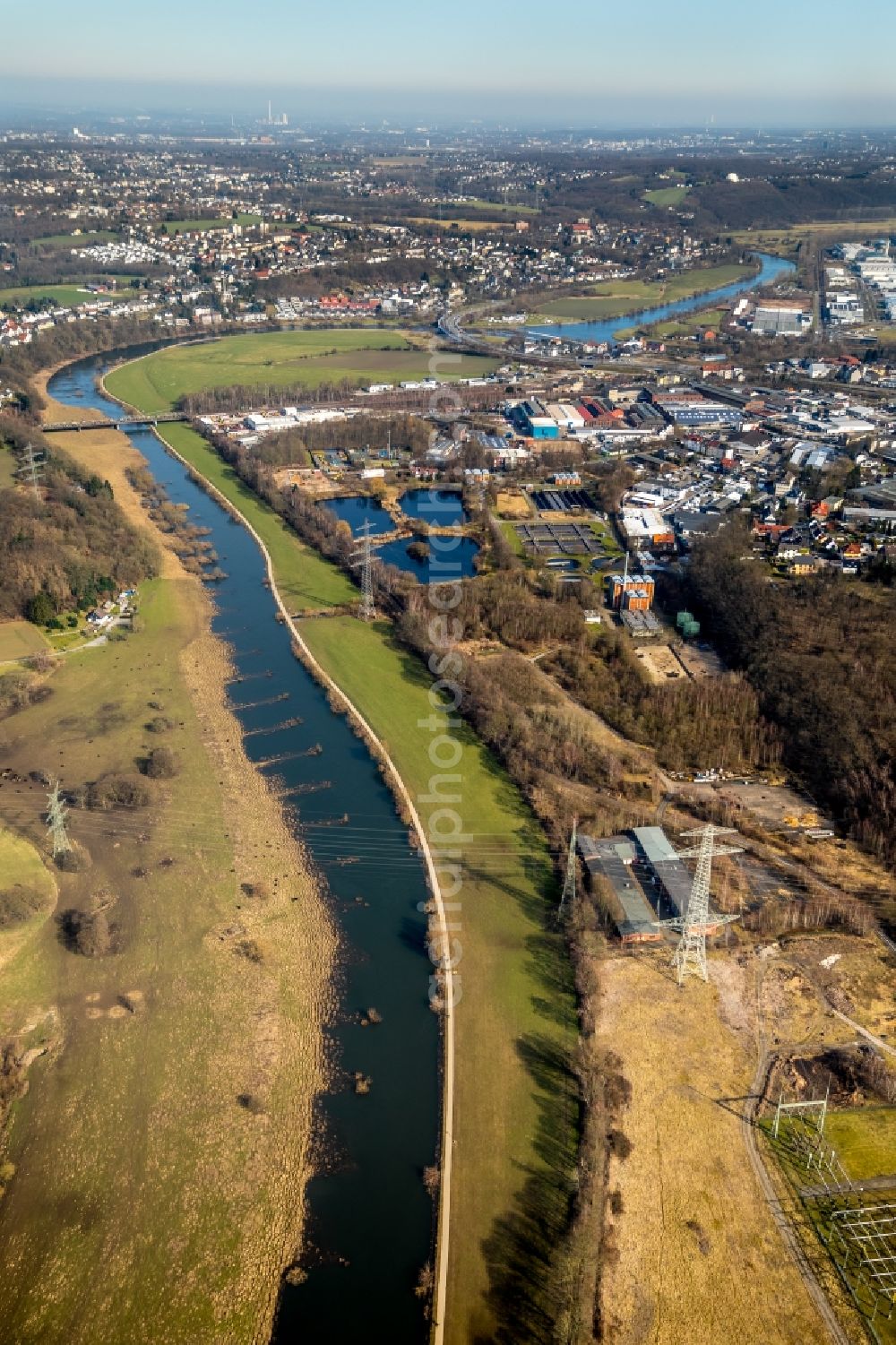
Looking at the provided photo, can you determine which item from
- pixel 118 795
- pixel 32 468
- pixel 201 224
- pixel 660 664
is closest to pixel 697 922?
pixel 660 664

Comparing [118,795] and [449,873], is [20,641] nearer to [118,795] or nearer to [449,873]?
[118,795]

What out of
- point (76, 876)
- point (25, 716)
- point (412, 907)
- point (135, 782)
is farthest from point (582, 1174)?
point (25, 716)

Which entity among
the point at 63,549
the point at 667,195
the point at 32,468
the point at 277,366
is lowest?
the point at 63,549

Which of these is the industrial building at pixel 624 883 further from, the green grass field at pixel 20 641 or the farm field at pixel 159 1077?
the green grass field at pixel 20 641

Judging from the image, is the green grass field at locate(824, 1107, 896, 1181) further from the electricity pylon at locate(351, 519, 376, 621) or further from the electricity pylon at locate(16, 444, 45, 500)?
the electricity pylon at locate(16, 444, 45, 500)

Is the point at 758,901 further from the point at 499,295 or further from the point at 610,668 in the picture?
the point at 499,295

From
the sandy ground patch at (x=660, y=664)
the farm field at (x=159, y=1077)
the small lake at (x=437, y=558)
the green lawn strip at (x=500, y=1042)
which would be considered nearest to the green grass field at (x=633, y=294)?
the small lake at (x=437, y=558)
